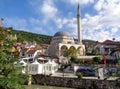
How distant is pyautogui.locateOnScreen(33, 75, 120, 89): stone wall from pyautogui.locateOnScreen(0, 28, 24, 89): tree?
17.9 meters

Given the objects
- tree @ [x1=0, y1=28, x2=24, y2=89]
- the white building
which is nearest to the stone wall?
the white building

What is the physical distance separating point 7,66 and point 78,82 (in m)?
19.7

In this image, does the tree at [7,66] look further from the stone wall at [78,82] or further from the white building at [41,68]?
the white building at [41,68]

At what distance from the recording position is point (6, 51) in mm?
6699

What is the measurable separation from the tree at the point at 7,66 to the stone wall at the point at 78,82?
17934mm

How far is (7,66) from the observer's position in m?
6.57

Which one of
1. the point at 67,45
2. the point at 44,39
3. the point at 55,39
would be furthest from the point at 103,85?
the point at 44,39

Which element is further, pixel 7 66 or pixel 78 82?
pixel 78 82

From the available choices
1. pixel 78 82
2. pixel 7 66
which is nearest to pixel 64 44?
pixel 78 82

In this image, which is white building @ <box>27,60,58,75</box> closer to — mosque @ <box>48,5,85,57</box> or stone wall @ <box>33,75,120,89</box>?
stone wall @ <box>33,75,120,89</box>

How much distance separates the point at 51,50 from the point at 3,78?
52.1 meters

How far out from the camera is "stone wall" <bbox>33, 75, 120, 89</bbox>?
78.0ft

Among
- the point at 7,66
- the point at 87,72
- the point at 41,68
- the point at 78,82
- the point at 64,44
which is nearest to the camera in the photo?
the point at 7,66

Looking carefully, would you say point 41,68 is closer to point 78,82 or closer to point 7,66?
point 78,82
